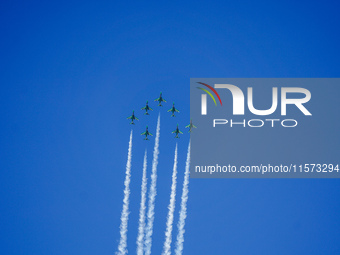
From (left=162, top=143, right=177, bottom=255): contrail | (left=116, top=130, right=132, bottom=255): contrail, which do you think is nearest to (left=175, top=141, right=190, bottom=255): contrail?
(left=162, top=143, right=177, bottom=255): contrail

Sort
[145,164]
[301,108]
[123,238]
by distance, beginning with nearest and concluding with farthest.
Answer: [123,238] < [145,164] < [301,108]

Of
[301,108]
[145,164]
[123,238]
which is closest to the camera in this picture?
[123,238]

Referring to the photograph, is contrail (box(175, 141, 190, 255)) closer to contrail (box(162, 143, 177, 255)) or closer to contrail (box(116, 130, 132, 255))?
contrail (box(162, 143, 177, 255))

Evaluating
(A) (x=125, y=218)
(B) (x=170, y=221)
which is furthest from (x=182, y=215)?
(A) (x=125, y=218)

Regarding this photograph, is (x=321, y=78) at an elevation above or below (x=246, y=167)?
above

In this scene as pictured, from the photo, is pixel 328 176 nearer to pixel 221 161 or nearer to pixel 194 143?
pixel 221 161

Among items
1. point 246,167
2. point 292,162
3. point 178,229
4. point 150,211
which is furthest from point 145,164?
point 292,162

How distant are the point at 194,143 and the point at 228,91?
19.4ft

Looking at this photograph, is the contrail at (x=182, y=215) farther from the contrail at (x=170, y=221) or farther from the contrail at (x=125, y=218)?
the contrail at (x=125, y=218)

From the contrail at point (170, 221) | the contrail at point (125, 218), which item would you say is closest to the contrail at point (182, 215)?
the contrail at point (170, 221)

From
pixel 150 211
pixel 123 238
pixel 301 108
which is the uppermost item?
pixel 301 108

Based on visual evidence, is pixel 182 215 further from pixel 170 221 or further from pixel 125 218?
pixel 125 218

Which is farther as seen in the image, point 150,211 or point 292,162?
point 292,162

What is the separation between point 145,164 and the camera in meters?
24.8
